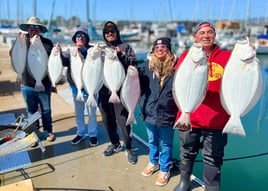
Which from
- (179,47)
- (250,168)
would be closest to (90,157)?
(250,168)

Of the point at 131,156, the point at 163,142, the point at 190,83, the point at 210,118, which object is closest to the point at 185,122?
the point at 210,118

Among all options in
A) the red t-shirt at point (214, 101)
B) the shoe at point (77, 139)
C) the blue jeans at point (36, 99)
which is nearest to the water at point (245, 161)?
the red t-shirt at point (214, 101)

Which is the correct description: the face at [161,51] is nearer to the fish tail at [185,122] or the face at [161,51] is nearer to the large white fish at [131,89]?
the large white fish at [131,89]

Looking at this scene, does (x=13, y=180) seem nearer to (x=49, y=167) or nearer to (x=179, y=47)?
(x=49, y=167)

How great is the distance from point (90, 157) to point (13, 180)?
1154mm

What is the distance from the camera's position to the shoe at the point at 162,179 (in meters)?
3.04

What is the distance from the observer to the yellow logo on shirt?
7.59 ft

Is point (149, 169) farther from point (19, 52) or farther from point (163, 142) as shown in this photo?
point (19, 52)

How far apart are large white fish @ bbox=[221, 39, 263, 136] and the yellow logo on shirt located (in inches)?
5.9

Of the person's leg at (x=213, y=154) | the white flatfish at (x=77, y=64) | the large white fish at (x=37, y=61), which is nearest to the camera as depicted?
the person's leg at (x=213, y=154)

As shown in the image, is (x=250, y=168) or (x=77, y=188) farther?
(x=250, y=168)

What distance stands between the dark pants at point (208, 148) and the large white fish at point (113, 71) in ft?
3.31

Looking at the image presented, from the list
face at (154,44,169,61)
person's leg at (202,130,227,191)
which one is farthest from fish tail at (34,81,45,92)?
person's leg at (202,130,227,191)

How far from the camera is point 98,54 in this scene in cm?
289
